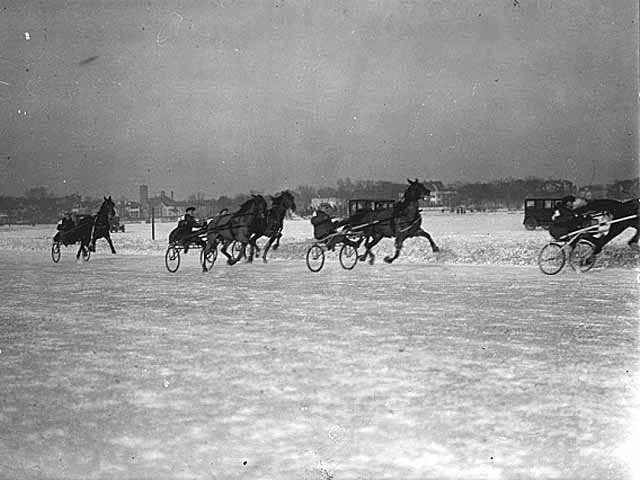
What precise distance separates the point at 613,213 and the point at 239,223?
8668 mm

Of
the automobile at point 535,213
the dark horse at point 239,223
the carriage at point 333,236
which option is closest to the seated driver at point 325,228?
the carriage at point 333,236

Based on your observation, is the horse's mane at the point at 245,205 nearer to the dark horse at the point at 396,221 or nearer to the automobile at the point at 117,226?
the dark horse at the point at 396,221

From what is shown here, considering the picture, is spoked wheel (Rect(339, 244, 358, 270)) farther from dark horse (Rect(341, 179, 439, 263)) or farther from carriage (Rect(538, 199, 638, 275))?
carriage (Rect(538, 199, 638, 275))

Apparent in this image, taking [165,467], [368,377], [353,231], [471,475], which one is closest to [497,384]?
[368,377]

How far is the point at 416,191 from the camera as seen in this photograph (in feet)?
54.0

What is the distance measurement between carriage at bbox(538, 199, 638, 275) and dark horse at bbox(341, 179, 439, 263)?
3721 mm

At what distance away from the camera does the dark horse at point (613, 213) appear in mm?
12875

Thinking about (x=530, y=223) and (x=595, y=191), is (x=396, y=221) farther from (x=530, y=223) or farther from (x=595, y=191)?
(x=530, y=223)

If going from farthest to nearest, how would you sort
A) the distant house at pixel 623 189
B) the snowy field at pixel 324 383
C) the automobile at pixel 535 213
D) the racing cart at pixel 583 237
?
1. the automobile at pixel 535 213
2. the racing cart at pixel 583 237
3. the distant house at pixel 623 189
4. the snowy field at pixel 324 383

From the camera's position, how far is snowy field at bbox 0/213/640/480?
368cm

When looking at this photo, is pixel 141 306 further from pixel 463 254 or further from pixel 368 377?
pixel 463 254

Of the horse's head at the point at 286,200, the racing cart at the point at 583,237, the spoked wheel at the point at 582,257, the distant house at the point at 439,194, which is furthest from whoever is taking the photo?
the horse's head at the point at 286,200

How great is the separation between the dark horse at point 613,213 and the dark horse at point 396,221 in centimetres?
426

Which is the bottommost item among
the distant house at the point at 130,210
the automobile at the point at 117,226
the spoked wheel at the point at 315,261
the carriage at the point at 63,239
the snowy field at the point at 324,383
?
the snowy field at the point at 324,383
